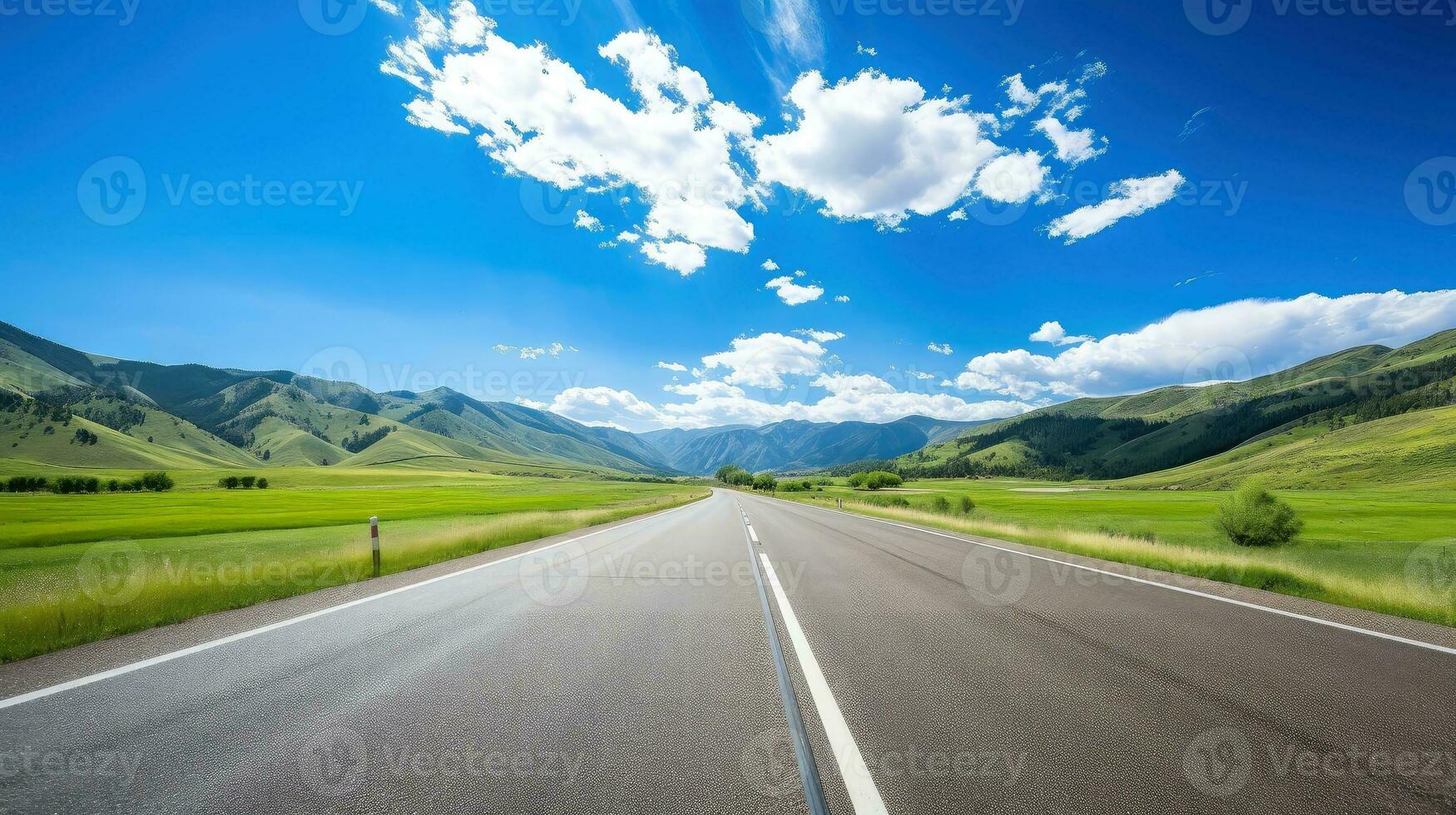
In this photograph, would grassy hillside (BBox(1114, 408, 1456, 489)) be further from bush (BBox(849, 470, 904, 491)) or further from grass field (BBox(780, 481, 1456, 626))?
bush (BBox(849, 470, 904, 491))

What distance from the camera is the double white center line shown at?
2709mm

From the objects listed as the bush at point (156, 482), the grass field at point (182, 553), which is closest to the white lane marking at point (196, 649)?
the grass field at point (182, 553)

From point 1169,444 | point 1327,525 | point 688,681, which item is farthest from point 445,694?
point 1169,444

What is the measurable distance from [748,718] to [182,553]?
24.0m

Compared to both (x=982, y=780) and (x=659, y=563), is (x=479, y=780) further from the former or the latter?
(x=659, y=563)

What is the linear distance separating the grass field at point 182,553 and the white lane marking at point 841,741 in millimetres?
7762

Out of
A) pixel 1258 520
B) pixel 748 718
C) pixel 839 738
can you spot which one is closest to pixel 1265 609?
pixel 839 738

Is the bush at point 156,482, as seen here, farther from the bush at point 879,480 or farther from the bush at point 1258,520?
the bush at point 1258,520

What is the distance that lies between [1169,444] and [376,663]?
813ft

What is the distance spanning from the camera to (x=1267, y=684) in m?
4.46

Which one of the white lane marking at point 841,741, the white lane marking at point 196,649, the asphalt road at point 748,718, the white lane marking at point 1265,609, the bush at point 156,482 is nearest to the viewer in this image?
the white lane marking at point 841,741

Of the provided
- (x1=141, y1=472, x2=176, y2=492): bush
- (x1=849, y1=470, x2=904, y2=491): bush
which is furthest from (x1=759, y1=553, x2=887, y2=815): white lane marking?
(x1=141, y1=472, x2=176, y2=492): bush

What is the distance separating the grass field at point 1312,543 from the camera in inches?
332

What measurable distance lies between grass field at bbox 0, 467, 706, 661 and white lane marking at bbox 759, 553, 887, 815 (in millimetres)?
7762
